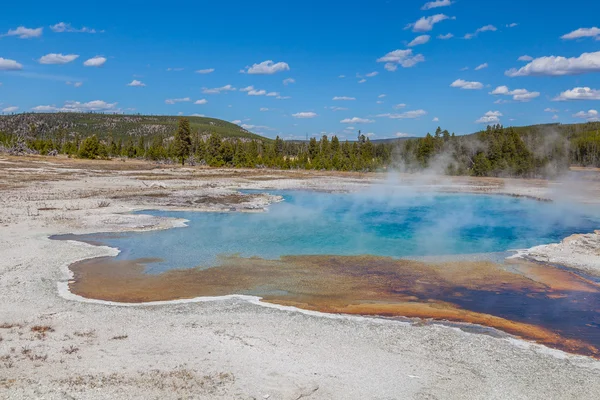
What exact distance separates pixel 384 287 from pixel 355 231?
32.9 feet

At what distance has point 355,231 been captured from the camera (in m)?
23.2

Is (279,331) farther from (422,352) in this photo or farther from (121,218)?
(121,218)

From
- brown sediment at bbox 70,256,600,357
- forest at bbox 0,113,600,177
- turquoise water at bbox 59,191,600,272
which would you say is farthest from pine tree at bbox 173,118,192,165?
brown sediment at bbox 70,256,600,357

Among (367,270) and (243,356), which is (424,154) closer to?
(367,270)

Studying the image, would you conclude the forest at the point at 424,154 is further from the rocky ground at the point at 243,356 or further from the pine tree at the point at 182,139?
the rocky ground at the point at 243,356

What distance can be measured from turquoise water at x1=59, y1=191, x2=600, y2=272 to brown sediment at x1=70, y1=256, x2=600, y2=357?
151 centimetres

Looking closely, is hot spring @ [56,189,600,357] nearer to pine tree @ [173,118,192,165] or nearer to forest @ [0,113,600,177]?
forest @ [0,113,600,177]

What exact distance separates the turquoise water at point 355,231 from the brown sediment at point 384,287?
4.95 feet

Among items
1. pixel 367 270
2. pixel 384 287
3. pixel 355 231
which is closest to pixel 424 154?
pixel 355 231

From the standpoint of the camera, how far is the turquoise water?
715 inches

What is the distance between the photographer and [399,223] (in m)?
26.4

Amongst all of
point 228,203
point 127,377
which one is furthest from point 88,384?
point 228,203

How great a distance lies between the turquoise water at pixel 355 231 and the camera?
18.2 meters

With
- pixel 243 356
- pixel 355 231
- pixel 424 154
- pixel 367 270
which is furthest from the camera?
pixel 424 154
